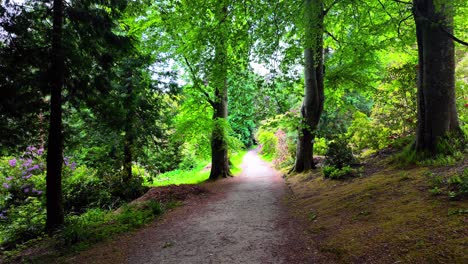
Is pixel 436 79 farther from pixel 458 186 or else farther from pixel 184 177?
pixel 184 177

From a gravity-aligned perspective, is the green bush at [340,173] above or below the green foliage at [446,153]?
below

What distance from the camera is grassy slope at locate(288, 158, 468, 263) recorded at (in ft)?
9.55

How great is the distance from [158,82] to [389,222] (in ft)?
30.7

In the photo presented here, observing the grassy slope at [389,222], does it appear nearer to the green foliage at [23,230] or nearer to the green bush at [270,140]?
the green foliage at [23,230]

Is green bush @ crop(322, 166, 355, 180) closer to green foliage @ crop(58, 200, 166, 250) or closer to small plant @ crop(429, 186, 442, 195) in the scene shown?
small plant @ crop(429, 186, 442, 195)

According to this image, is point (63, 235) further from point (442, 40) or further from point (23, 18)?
point (442, 40)

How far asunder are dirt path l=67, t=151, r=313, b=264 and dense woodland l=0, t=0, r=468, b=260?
0.96 meters

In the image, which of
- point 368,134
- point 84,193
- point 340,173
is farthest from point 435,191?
point 84,193

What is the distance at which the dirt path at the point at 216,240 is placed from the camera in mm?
4047

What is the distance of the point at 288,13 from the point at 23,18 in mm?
5403

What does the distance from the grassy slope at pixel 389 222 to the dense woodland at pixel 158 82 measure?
23.9 inches

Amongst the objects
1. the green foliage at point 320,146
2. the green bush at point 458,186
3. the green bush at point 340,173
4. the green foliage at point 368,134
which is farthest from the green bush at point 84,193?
the green foliage at point 320,146

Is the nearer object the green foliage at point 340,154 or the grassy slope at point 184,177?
the green foliage at point 340,154

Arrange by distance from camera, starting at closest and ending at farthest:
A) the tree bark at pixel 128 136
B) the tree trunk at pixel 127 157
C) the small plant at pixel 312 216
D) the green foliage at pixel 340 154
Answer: the small plant at pixel 312 216 < the green foliage at pixel 340 154 < the tree bark at pixel 128 136 < the tree trunk at pixel 127 157
